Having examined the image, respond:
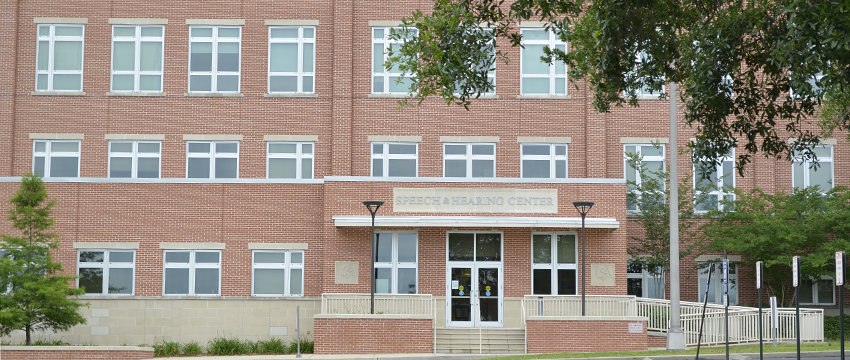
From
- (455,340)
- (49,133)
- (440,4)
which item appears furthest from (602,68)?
(49,133)

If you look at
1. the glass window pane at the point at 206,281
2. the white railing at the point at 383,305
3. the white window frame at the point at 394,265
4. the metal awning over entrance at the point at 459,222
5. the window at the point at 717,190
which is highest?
the window at the point at 717,190

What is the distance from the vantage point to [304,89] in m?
30.2

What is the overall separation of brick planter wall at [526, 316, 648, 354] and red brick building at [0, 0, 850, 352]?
2.30 meters

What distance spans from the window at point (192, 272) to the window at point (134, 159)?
369 centimetres

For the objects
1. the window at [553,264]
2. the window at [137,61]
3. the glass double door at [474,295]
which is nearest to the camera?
the glass double door at [474,295]

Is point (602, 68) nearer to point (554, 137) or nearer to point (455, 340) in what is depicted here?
point (455, 340)

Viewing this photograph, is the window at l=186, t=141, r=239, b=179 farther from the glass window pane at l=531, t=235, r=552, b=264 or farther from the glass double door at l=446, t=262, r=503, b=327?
the glass window pane at l=531, t=235, r=552, b=264

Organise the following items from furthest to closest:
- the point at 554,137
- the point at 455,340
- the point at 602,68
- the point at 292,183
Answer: the point at 554,137, the point at 292,183, the point at 455,340, the point at 602,68

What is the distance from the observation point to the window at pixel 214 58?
Result: 3009 centimetres

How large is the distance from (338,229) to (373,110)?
498 cm

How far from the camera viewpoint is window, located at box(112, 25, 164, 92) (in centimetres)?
3003

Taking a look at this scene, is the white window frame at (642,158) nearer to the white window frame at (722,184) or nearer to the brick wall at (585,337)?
the white window frame at (722,184)

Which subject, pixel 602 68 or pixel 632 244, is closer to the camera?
pixel 602 68

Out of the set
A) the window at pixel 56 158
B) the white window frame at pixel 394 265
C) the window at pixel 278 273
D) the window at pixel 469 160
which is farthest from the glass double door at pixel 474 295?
the window at pixel 56 158
